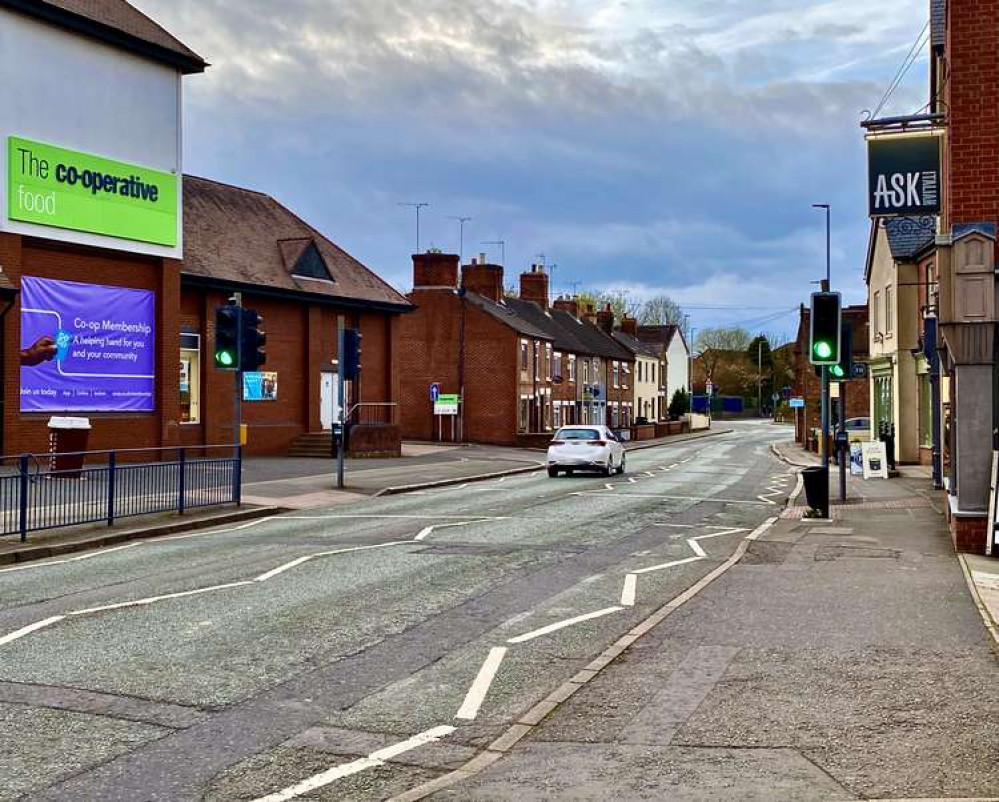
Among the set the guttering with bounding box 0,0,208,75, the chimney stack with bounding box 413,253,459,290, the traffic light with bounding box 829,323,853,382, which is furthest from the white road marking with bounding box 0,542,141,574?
the chimney stack with bounding box 413,253,459,290

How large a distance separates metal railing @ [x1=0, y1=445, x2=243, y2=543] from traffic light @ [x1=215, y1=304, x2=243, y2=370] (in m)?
1.90

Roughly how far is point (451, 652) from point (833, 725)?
3292 mm

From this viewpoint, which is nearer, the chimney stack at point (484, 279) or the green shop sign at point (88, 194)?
the green shop sign at point (88, 194)

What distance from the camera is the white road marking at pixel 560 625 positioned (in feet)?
31.5

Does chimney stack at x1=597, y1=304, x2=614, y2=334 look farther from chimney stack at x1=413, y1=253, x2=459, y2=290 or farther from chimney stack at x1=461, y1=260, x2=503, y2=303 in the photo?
chimney stack at x1=413, y1=253, x2=459, y2=290

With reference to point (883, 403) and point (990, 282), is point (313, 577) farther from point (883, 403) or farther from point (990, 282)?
point (883, 403)

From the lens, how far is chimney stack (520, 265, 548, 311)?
72375 millimetres

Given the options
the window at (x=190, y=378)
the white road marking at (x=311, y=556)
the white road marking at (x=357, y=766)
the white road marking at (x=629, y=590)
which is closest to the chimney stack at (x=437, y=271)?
the window at (x=190, y=378)

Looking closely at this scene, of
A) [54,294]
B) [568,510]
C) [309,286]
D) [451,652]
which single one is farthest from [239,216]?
[451,652]

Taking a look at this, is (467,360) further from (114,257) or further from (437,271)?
(114,257)

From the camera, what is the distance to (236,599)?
11125mm

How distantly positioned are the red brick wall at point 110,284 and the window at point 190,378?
1748 mm

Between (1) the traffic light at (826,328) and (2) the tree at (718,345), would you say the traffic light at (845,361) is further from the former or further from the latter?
(2) the tree at (718,345)

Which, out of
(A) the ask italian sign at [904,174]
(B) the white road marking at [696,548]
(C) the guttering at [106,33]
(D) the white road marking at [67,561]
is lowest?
(B) the white road marking at [696,548]
